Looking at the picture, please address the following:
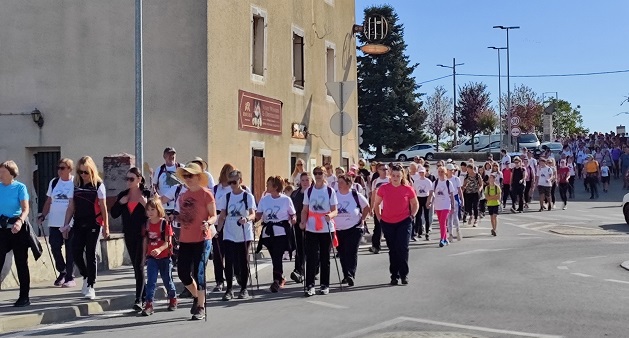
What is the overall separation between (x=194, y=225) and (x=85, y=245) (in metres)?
2.20

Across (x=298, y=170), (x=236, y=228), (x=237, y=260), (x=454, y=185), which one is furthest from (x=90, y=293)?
(x=454, y=185)

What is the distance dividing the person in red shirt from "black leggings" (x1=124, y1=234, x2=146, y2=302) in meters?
4.11

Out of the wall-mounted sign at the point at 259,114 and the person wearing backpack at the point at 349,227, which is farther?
the wall-mounted sign at the point at 259,114

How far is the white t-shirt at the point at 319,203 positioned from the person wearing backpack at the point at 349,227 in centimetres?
57

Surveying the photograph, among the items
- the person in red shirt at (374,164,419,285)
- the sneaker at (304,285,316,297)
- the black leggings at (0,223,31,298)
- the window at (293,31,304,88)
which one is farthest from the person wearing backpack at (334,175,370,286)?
the window at (293,31,304,88)

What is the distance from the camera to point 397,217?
43.4 ft

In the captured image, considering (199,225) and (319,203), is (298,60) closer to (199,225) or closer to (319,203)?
(319,203)

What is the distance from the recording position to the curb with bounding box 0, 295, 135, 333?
31.2 feet

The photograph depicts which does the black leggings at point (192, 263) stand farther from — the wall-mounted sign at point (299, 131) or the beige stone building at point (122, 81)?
the wall-mounted sign at point (299, 131)

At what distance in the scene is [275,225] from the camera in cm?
1250

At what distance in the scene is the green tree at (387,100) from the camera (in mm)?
61125

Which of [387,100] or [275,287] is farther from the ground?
[387,100]

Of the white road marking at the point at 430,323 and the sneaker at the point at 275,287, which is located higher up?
the sneaker at the point at 275,287

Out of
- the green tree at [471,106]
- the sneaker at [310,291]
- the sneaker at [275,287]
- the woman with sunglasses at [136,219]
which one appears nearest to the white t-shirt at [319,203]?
the sneaker at [310,291]
